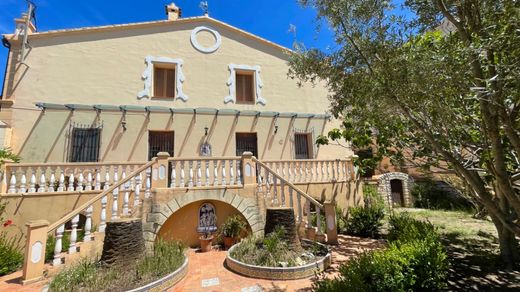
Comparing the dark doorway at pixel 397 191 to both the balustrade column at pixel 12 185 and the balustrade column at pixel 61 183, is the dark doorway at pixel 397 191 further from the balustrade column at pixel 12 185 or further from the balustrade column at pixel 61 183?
the balustrade column at pixel 12 185

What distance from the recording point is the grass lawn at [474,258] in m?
4.81

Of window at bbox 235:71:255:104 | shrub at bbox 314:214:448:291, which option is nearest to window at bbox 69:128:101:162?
window at bbox 235:71:255:104

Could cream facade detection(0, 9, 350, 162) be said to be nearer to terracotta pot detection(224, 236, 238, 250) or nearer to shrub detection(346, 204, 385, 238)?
shrub detection(346, 204, 385, 238)

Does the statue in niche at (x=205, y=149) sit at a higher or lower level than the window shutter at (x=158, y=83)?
lower

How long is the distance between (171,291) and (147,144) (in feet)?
22.0

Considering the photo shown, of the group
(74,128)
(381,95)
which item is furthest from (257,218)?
(74,128)

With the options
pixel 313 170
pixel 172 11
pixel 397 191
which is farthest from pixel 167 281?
pixel 397 191

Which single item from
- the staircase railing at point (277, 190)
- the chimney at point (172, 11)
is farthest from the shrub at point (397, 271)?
the chimney at point (172, 11)

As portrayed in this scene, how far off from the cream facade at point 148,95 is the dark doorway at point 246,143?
10.8 inches

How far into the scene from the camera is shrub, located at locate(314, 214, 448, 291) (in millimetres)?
3455

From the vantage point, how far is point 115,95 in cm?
1049

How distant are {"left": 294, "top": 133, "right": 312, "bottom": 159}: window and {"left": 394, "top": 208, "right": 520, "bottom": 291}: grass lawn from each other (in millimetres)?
5696

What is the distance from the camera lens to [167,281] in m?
4.82

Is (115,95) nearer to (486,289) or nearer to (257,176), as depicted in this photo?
(257,176)
